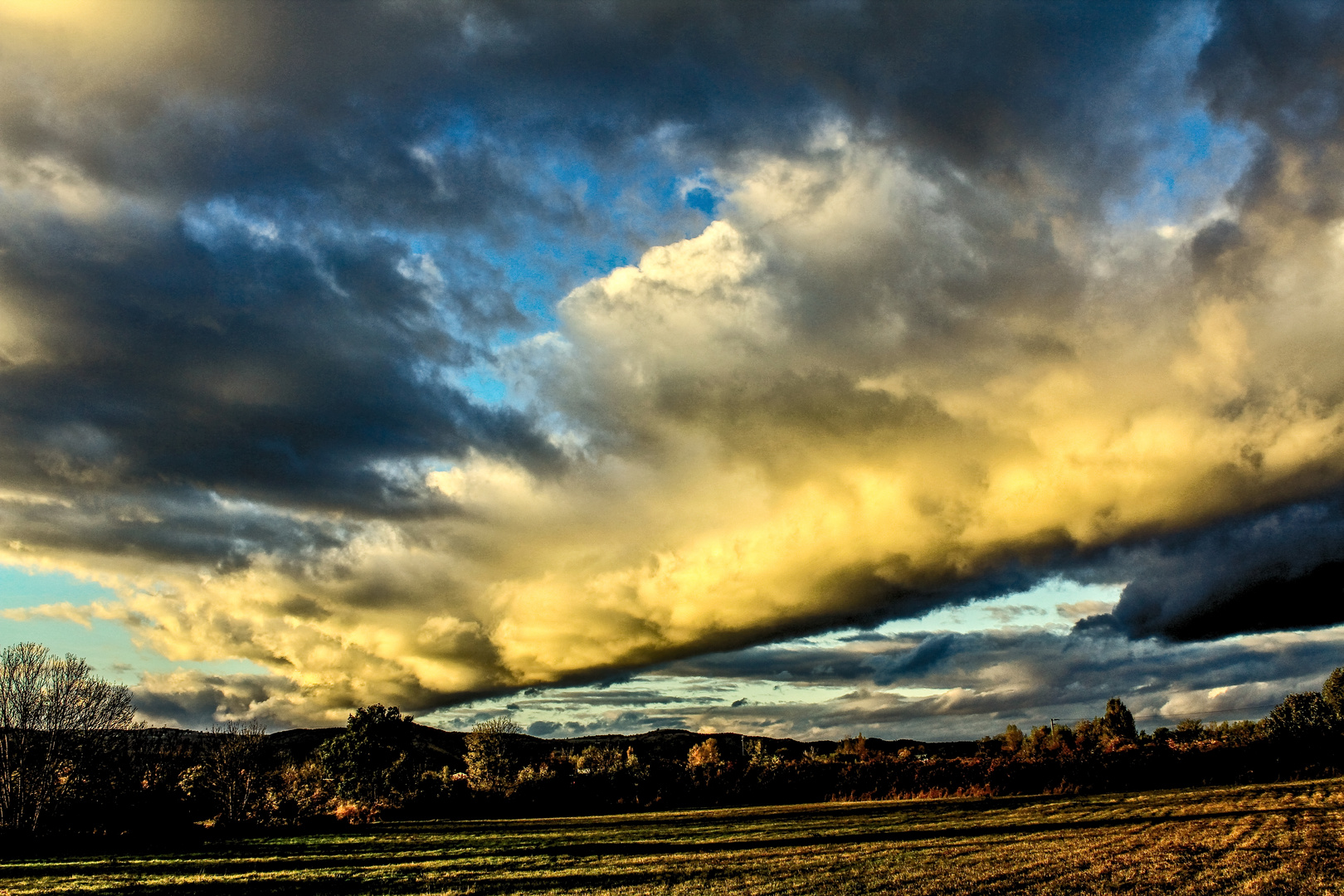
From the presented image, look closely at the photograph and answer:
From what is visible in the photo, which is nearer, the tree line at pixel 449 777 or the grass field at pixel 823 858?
the grass field at pixel 823 858

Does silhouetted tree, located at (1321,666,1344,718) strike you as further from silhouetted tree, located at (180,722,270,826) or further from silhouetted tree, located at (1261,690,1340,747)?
silhouetted tree, located at (180,722,270,826)

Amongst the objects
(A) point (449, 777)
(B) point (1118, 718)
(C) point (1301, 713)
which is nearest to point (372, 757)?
(A) point (449, 777)

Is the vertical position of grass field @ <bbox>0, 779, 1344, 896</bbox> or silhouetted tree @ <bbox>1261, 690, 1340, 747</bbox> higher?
grass field @ <bbox>0, 779, 1344, 896</bbox>

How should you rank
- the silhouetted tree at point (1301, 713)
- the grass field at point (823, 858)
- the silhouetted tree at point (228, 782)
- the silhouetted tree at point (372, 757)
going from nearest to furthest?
the grass field at point (823, 858), the silhouetted tree at point (228, 782), the silhouetted tree at point (372, 757), the silhouetted tree at point (1301, 713)

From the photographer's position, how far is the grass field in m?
22.3

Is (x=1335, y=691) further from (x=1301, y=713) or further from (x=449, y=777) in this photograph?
(x=449, y=777)

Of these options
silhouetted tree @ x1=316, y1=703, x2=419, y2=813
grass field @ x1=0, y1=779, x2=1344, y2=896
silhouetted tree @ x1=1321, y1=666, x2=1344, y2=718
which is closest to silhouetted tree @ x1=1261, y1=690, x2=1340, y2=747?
silhouetted tree @ x1=1321, y1=666, x2=1344, y2=718

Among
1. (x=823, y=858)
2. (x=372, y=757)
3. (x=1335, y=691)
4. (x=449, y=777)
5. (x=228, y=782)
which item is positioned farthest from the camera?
(x=1335, y=691)

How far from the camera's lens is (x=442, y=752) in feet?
639

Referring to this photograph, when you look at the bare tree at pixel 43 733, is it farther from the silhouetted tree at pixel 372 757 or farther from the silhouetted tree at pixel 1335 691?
the silhouetted tree at pixel 1335 691

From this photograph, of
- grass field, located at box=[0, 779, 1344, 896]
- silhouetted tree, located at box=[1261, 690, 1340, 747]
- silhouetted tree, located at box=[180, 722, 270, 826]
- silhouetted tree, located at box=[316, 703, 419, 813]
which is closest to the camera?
grass field, located at box=[0, 779, 1344, 896]

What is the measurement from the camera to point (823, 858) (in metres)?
28.0

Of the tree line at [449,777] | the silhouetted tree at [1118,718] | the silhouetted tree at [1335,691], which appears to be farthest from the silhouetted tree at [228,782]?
the silhouetted tree at [1335,691]

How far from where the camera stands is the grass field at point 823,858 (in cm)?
2234
